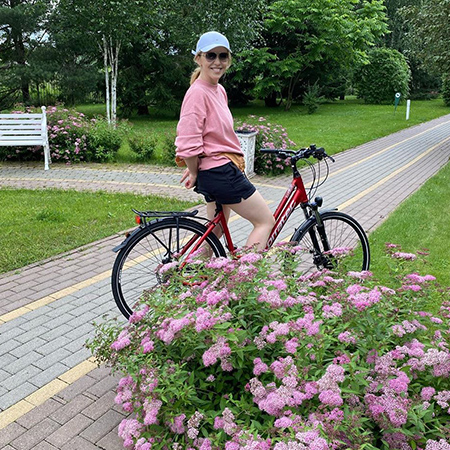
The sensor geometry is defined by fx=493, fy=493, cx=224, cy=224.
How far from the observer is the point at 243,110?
94.3 feet

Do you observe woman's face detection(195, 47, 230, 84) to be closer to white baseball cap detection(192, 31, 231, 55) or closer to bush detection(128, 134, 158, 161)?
white baseball cap detection(192, 31, 231, 55)

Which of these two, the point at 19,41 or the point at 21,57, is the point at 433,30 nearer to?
the point at 19,41

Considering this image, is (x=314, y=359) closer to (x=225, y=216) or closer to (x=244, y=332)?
(x=244, y=332)

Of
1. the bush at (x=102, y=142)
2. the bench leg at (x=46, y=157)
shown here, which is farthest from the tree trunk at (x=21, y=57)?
the bench leg at (x=46, y=157)

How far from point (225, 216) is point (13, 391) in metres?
1.87

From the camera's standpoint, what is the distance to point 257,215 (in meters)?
3.63

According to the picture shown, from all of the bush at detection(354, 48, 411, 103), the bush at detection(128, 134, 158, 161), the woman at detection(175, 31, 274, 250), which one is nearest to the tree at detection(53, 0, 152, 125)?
the bush at detection(128, 134, 158, 161)

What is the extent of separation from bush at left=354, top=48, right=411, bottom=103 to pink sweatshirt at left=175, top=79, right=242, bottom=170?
3326 cm

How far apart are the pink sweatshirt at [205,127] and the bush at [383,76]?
33261mm

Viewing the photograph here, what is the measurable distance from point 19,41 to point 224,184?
20.7 metres

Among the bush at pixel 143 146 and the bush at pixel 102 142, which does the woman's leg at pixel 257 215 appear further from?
the bush at pixel 102 142

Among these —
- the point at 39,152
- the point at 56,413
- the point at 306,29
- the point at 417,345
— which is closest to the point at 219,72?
the point at 417,345

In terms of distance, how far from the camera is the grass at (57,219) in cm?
575

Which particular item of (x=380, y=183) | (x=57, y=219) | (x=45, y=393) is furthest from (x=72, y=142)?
(x=45, y=393)
